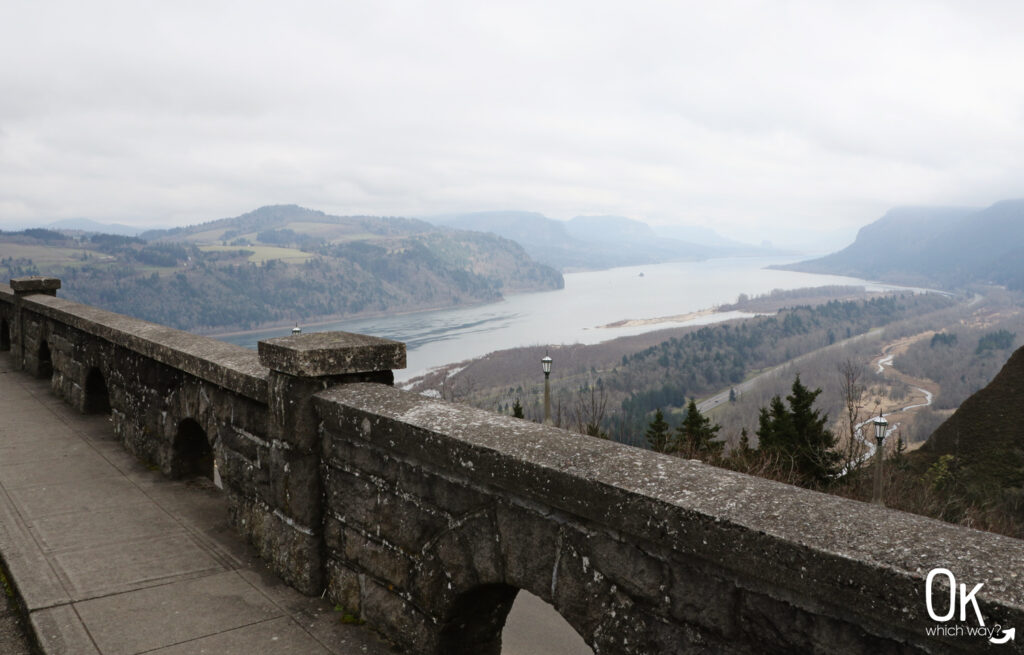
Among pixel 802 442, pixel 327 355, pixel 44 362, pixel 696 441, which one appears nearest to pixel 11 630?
pixel 327 355

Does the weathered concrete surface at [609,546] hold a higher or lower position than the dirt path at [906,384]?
higher

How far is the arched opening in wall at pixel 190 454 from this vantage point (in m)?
5.53

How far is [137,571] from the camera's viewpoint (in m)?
4.03

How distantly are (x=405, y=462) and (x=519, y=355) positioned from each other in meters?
96.1

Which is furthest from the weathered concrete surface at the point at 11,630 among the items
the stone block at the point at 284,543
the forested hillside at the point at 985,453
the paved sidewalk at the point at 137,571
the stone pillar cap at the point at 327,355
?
the forested hillside at the point at 985,453

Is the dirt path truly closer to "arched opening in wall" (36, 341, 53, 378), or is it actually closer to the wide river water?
the wide river water

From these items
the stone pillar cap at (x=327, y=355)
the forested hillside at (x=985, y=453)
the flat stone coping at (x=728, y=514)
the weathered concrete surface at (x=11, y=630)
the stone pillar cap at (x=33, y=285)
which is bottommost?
the forested hillside at (x=985, y=453)

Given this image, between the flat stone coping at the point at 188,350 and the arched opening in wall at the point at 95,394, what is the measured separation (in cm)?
54

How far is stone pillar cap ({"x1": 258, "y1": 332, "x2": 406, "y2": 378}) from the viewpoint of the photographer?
365cm

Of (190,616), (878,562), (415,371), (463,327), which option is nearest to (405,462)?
(190,616)

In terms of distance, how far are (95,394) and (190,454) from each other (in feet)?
8.96

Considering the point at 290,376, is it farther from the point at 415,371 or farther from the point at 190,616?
the point at 415,371

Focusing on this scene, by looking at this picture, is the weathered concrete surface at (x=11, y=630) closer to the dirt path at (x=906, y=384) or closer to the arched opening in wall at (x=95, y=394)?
the arched opening in wall at (x=95, y=394)

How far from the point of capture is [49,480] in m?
5.46
